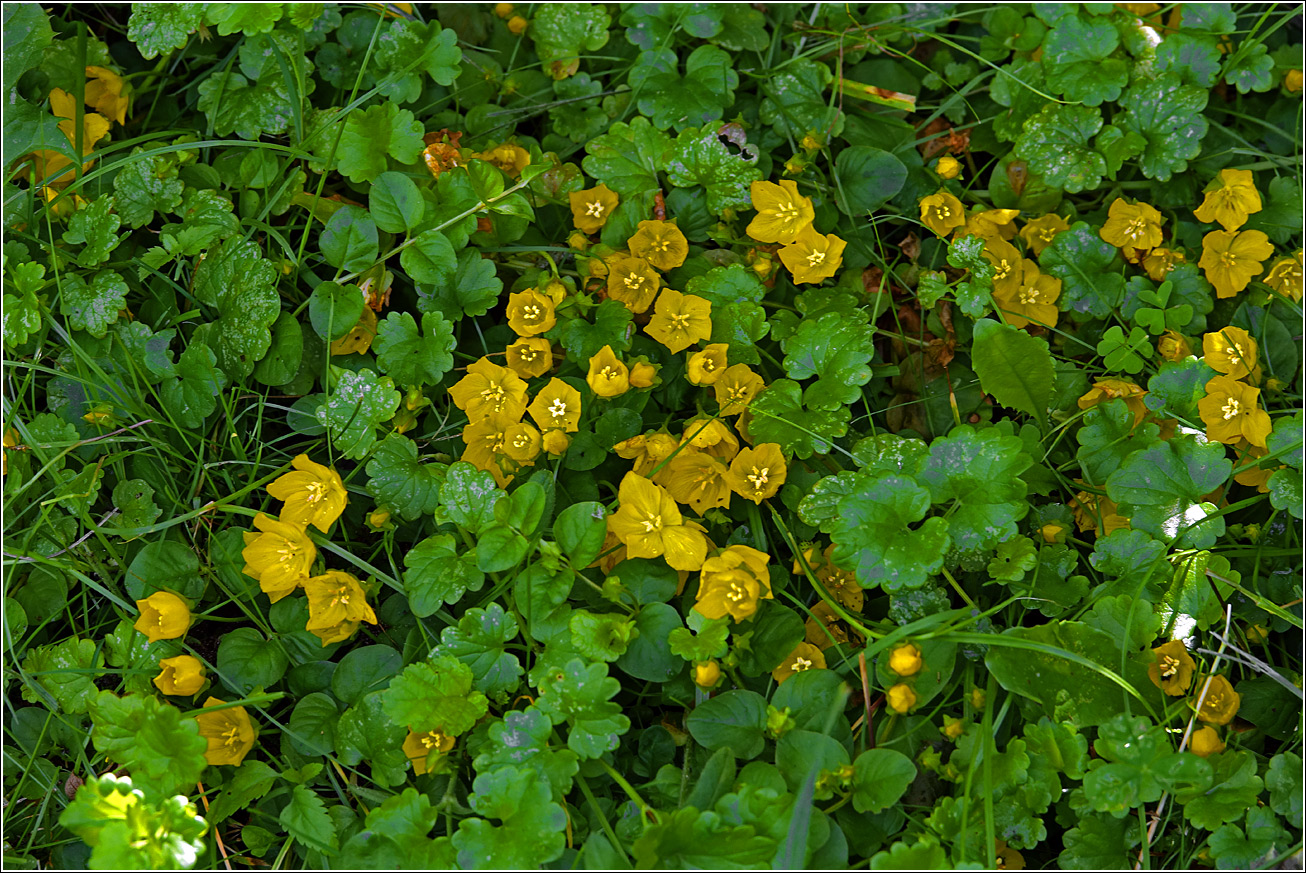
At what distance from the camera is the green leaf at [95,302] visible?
2557 mm

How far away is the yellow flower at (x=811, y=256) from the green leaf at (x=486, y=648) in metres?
1.23

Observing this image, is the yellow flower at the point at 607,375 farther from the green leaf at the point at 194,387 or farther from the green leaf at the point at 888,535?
the green leaf at the point at 194,387

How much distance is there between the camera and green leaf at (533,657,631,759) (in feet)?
6.73

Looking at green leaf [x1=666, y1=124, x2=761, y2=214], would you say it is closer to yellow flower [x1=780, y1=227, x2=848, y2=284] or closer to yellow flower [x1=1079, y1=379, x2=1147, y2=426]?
yellow flower [x1=780, y1=227, x2=848, y2=284]

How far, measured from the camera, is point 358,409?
2.45 m

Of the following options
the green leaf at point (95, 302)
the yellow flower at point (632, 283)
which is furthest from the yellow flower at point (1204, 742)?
the green leaf at point (95, 302)

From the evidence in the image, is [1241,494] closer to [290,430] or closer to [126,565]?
[290,430]

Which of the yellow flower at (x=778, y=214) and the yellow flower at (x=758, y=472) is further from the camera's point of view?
the yellow flower at (x=778, y=214)

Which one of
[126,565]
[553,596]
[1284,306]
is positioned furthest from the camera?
[1284,306]

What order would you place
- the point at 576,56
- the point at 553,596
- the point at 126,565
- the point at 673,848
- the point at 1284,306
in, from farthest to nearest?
the point at 576,56, the point at 1284,306, the point at 126,565, the point at 553,596, the point at 673,848

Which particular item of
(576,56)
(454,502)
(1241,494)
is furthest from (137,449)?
(1241,494)

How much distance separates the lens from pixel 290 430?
2.68 meters

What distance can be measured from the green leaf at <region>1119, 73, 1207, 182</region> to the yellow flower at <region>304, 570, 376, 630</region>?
2.49m

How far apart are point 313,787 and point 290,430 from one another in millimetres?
978
